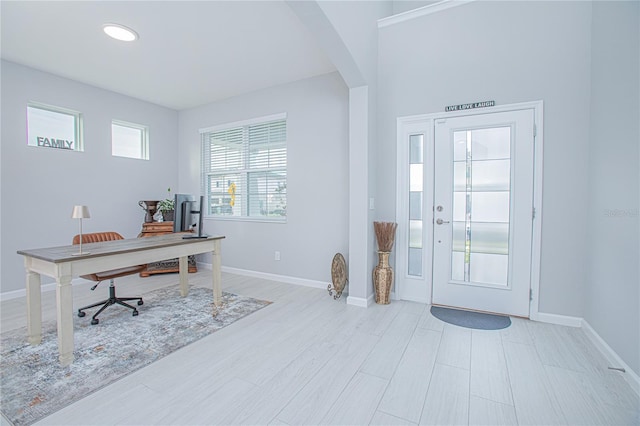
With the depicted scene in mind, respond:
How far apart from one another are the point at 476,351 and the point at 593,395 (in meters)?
0.66

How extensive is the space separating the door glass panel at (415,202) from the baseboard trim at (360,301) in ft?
1.86

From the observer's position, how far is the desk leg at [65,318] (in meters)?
2.02

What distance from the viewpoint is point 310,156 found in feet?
13.2

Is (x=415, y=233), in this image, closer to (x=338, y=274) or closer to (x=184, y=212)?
(x=338, y=274)

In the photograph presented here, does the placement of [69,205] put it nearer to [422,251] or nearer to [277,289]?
[277,289]

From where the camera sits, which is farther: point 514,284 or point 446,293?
point 446,293

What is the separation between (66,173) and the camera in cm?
401

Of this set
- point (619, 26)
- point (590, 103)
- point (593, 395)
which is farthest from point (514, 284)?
point (619, 26)

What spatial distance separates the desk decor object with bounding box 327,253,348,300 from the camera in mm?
3512

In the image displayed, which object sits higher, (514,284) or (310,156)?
(310,156)

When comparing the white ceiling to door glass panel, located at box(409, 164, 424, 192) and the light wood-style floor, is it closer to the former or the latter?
door glass panel, located at box(409, 164, 424, 192)

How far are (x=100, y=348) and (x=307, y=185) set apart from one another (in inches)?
109

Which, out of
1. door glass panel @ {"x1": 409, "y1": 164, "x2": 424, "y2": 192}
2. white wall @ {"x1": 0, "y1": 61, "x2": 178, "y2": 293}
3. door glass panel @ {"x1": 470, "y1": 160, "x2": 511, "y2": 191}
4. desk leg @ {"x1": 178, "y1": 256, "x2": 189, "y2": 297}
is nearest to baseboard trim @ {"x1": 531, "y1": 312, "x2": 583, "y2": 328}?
door glass panel @ {"x1": 470, "y1": 160, "x2": 511, "y2": 191}

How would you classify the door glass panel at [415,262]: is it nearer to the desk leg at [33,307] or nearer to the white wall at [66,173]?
the desk leg at [33,307]
